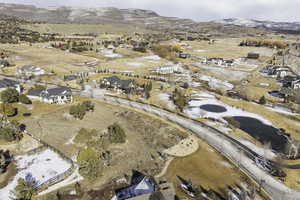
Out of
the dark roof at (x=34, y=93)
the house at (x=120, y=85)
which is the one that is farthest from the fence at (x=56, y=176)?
the house at (x=120, y=85)

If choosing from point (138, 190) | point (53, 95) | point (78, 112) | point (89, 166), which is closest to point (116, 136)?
point (89, 166)

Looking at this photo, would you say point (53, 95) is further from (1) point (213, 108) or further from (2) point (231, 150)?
(2) point (231, 150)

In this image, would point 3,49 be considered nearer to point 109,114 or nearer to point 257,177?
point 109,114

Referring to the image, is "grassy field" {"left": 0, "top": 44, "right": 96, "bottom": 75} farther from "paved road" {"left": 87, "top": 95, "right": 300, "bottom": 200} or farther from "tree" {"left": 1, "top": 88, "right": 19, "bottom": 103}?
"paved road" {"left": 87, "top": 95, "right": 300, "bottom": 200}

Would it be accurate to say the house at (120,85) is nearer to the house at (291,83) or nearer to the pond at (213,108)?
the pond at (213,108)

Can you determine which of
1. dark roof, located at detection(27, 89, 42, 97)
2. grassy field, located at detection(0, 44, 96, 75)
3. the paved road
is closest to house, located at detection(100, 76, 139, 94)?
the paved road

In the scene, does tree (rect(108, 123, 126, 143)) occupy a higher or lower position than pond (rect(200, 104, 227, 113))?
lower
